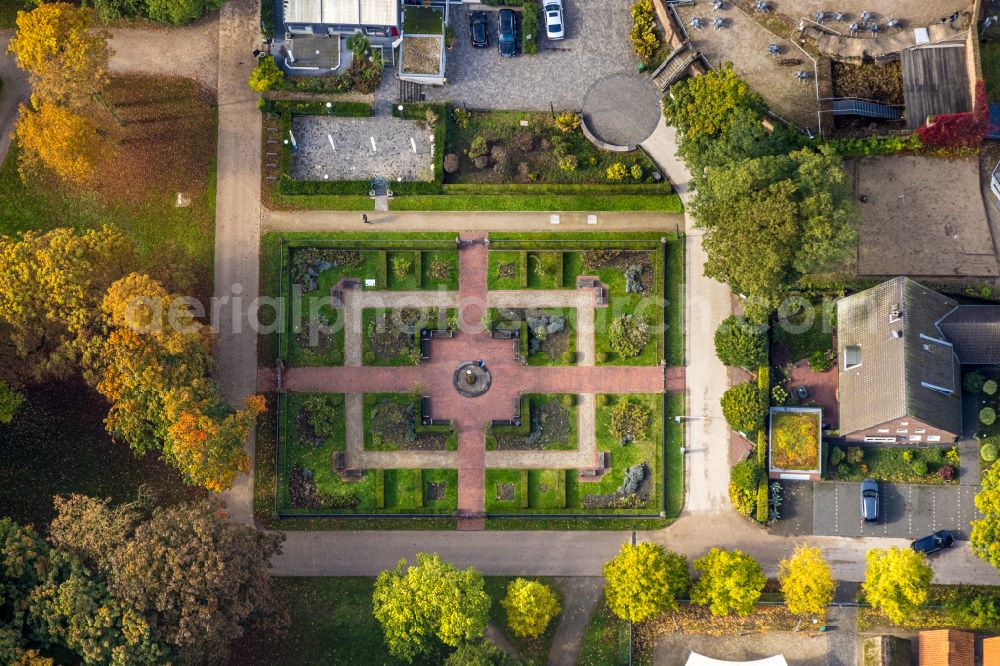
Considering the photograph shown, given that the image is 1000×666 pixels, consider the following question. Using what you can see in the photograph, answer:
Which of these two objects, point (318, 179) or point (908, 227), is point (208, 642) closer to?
point (318, 179)

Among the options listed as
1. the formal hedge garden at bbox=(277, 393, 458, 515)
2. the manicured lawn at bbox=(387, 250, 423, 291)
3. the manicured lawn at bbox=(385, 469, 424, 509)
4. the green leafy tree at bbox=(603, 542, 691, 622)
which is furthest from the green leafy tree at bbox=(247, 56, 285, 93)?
the green leafy tree at bbox=(603, 542, 691, 622)

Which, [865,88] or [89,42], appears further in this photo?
[865,88]

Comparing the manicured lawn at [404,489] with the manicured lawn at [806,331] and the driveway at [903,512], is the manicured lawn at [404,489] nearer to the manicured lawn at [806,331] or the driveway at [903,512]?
the manicured lawn at [806,331]

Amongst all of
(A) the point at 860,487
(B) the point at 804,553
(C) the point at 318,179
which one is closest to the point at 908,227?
(A) the point at 860,487

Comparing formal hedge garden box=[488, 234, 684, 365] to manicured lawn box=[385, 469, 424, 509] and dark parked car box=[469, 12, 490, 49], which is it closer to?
dark parked car box=[469, 12, 490, 49]

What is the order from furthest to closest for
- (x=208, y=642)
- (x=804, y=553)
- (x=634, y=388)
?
1. (x=634, y=388)
2. (x=804, y=553)
3. (x=208, y=642)

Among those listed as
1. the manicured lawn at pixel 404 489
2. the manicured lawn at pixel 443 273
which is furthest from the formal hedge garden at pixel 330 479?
the manicured lawn at pixel 443 273

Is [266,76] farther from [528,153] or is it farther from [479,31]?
[528,153]

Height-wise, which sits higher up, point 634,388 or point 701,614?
point 634,388
